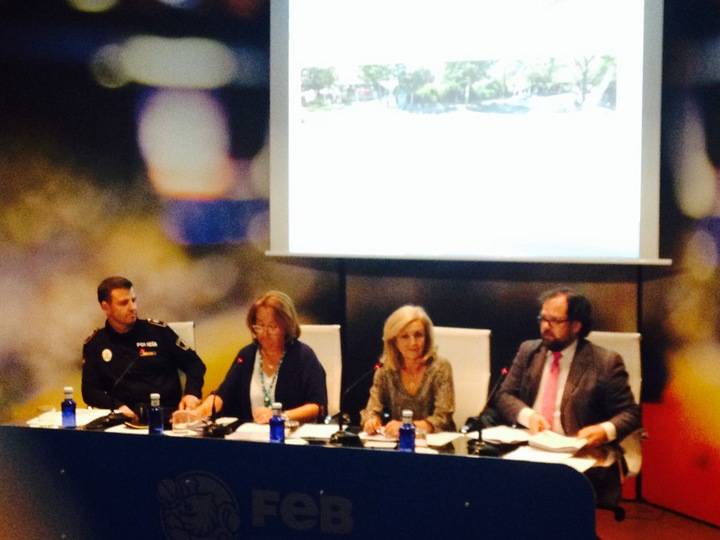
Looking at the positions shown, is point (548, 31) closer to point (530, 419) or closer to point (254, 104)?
point (254, 104)

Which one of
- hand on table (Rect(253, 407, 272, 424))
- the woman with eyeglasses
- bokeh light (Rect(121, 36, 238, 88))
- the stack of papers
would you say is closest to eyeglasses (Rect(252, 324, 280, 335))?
the woman with eyeglasses

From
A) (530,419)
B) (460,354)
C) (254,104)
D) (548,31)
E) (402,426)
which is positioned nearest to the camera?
(402,426)

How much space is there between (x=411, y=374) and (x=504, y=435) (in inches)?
23.2

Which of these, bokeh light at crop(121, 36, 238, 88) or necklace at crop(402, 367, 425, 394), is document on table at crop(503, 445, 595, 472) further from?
bokeh light at crop(121, 36, 238, 88)

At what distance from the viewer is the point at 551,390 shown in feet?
12.8

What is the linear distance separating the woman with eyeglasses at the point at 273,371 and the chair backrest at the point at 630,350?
4.01 feet

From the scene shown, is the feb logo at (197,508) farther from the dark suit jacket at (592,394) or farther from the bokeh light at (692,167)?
the bokeh light at (692,167)

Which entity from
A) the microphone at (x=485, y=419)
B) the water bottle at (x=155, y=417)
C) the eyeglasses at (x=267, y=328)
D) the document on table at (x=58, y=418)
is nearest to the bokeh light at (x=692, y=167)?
the microphone at (x=485, y=419)

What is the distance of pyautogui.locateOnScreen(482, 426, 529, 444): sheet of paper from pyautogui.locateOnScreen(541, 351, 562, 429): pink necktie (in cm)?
21

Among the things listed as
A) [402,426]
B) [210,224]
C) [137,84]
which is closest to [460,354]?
[402,426]

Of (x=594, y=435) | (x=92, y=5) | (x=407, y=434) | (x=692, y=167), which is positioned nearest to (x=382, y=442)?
(x=407, y=434)

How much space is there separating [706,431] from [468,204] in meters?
1.58

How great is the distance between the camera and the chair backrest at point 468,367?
422 cm

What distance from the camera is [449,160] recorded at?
4.82m
